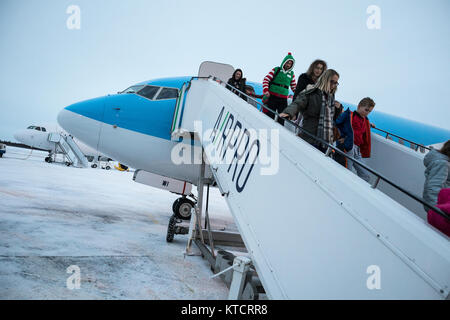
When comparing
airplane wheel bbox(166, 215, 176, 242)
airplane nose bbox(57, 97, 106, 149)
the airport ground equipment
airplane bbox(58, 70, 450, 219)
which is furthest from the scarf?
the airport ground equipment

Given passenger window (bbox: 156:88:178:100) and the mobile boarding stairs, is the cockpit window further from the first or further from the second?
the mobile boarding stairs

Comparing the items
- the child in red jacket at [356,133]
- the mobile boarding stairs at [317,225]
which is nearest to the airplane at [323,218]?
the mobile boarding stairs at [317,225]

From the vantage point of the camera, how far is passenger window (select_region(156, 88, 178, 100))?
7.01 metres

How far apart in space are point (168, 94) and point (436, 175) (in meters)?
6.05

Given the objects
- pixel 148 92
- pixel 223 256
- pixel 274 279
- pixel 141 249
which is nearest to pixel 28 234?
pixel 141 249

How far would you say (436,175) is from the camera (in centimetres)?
218

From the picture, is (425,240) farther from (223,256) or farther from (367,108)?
(223,256)

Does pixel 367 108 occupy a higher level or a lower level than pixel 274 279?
higher

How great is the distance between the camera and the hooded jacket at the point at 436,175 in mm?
2143

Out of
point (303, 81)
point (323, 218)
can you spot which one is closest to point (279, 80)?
point (303, 81)

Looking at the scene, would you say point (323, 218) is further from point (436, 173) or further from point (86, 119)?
point (86, 119)

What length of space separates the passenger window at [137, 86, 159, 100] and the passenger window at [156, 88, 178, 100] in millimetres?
175
